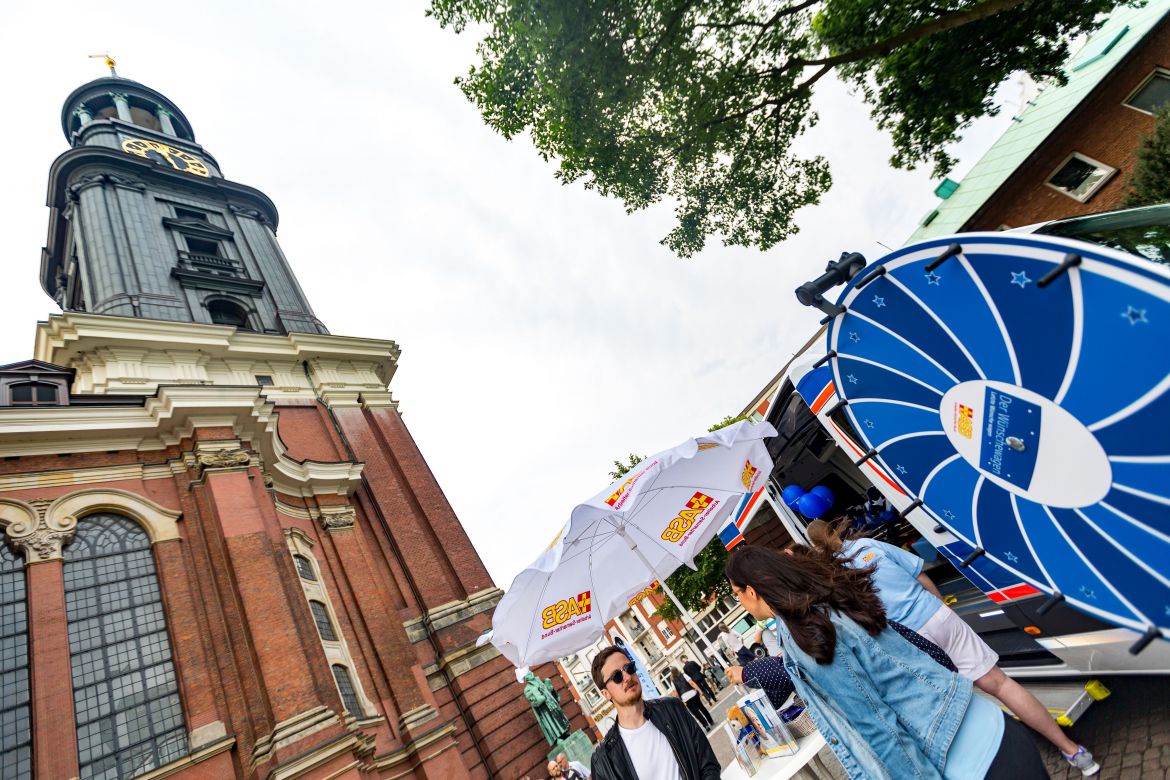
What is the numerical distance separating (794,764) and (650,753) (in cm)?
148

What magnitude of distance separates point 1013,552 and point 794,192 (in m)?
10.5

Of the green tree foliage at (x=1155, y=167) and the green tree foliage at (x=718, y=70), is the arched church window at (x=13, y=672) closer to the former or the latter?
the green tree foliage at (x=718, y=70)

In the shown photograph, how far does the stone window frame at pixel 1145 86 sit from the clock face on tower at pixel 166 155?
1271 inches

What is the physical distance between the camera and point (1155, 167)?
11227mm

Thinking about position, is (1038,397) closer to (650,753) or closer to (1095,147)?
(650,753)

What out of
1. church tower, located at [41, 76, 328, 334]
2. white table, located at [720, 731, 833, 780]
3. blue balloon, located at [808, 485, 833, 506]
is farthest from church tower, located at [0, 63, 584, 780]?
blue balloon, located at [808, 485, 833, 506]

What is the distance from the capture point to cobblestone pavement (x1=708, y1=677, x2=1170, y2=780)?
3.20 metres

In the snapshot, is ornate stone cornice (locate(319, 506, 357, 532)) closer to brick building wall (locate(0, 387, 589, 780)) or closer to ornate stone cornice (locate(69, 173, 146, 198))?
brick building wall (locate(0, 387, 589, 780))

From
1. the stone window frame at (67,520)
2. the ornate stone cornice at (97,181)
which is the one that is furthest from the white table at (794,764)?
the ornate stone cornice at (97,181)

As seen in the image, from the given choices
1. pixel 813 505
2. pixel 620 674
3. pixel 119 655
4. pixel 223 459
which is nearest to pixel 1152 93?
pixel 813 505

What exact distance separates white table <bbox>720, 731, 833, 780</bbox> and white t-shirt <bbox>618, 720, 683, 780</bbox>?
1.16 m

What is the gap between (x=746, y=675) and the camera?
3068mm

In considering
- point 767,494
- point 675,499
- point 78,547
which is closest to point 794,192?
point 767,494

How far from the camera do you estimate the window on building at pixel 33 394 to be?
10562 mm
